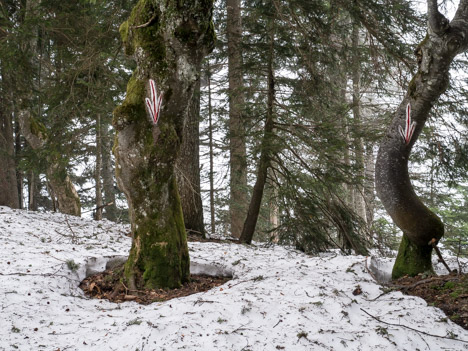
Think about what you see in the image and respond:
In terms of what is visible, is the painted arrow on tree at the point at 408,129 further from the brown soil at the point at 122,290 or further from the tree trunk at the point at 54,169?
the tree trunk at the point at 54,169

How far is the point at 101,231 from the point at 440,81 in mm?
6376

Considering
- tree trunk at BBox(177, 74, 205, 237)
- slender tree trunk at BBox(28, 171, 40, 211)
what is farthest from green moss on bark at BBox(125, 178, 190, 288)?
slender tree trunk at BBox(28, 171, 40, 211)

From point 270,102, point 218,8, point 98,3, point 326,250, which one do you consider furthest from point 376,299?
point 218,8

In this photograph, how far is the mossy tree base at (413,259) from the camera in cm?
414

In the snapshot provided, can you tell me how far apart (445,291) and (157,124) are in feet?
11.3

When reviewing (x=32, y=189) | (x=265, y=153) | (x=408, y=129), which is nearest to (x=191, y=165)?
(x=265, y=153)

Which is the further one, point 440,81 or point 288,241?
point 288,241

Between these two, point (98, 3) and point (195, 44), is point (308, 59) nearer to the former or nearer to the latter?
point (195, 44)

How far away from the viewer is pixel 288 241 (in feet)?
23.0

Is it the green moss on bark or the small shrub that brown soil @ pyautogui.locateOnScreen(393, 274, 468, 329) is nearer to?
the green moss on bark

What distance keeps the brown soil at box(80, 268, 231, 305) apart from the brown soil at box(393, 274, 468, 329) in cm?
229

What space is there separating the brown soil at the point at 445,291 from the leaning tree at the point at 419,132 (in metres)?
0.33

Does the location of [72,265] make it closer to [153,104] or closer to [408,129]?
[153,104]

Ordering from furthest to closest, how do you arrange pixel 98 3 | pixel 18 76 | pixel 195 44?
pixel 18 76, pixel 98 3, pixel 195 44
